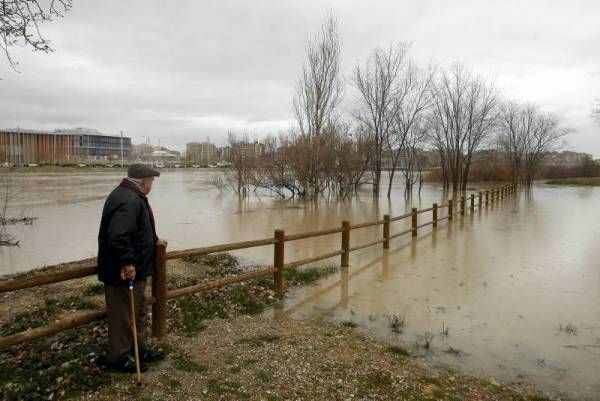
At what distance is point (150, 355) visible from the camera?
434 centimetres

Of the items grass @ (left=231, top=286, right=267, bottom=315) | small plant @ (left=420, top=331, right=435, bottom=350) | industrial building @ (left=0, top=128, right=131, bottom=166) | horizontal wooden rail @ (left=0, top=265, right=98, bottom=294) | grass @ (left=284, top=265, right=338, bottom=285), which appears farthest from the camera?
industrial building @ (left=0, top=128, right=131, bottom=166)

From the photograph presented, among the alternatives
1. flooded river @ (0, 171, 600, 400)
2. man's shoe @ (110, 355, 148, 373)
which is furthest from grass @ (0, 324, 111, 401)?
flooded river @ (0, 171, 600, 400)

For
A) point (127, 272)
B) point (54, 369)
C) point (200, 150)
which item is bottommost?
point (54, 369)

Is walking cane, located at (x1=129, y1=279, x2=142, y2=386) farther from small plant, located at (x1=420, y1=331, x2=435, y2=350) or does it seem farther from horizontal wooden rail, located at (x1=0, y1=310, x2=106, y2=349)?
small plant, located at (x1=420, y1=331, x2=435, y2=350)

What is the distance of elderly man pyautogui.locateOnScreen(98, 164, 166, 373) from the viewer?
12.8 ft

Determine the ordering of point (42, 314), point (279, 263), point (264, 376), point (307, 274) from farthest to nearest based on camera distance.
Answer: point (307, 274) < point (279, 263) < point (42, 314) < point (264, 376)

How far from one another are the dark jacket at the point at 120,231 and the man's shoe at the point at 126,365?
29.9 inches

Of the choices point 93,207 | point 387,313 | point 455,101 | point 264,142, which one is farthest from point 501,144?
point 387,313

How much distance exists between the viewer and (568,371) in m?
4.82

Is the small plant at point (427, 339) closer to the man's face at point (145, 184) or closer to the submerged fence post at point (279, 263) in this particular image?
the submerged fence post at point (279, 263)

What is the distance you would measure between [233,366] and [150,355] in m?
0.84

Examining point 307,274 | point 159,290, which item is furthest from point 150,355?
point 307,274

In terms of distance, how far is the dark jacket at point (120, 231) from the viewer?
3877 mm

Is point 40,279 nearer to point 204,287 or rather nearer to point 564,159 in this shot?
point 204,287
